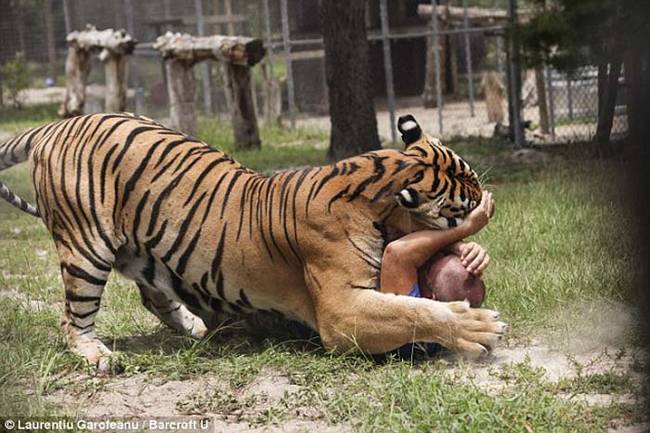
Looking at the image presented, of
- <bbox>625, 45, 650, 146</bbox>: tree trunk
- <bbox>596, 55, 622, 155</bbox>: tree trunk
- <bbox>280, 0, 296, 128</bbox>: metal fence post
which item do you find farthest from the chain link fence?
<bbox>625, 45, 650, 146</bbox>: tree trunk

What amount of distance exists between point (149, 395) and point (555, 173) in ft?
14.1

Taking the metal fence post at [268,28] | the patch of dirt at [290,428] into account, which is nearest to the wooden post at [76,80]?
the metal fence post at [268,28]

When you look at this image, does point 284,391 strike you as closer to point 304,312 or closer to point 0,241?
point 304,312

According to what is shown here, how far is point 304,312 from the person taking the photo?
12.3 feet

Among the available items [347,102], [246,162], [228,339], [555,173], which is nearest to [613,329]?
[228,339]

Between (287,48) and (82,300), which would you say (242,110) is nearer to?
(287,48)

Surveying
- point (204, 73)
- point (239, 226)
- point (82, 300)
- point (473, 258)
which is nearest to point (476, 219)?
point (473, 258)

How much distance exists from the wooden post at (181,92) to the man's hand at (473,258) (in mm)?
7785

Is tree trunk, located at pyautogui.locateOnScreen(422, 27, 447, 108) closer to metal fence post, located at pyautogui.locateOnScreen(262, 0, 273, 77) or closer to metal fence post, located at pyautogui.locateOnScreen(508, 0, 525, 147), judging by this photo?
metal fence post, located at pyautogui.locateOnScreen(262, 0, 273, 77)

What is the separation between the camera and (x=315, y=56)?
12.9 metres

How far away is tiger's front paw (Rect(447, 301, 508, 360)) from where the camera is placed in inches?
134

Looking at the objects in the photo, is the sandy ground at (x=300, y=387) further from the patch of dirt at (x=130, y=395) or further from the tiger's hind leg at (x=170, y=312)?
the tiger's hind leg at (x=170, y=312)

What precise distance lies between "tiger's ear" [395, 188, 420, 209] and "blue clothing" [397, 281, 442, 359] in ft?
0.91

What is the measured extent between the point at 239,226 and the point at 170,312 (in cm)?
→ 61
